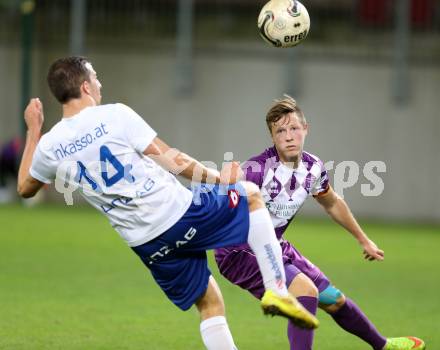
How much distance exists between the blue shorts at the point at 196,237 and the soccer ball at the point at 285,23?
5.62 ft

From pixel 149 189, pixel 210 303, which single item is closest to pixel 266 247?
pixel 210 303

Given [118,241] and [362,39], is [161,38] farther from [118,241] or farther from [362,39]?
[118,241]

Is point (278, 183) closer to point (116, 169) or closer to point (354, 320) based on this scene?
point (354, 320)

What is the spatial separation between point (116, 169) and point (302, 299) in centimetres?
126

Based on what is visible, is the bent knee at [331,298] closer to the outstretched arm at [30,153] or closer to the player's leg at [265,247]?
the player's leg at [265,247]

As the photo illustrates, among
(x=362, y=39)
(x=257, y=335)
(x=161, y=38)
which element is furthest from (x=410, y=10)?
(x=257, y=335)

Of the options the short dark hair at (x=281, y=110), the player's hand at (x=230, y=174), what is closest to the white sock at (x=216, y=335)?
the player's hand at (x=230, y=174)

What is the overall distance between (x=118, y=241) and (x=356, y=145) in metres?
7.59

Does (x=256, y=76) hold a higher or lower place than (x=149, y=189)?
lower

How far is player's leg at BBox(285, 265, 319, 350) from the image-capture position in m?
5.05

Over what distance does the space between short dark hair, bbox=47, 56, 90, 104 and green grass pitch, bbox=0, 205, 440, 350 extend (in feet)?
6.37

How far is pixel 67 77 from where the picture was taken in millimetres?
4516

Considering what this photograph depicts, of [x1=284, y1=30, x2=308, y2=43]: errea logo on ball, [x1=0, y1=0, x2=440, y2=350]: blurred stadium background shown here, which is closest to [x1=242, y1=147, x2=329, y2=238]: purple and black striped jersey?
[x1=284, y1=30, x2=308, y2=43]: errea logo on ball

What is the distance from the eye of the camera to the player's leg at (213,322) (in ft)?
15.8
